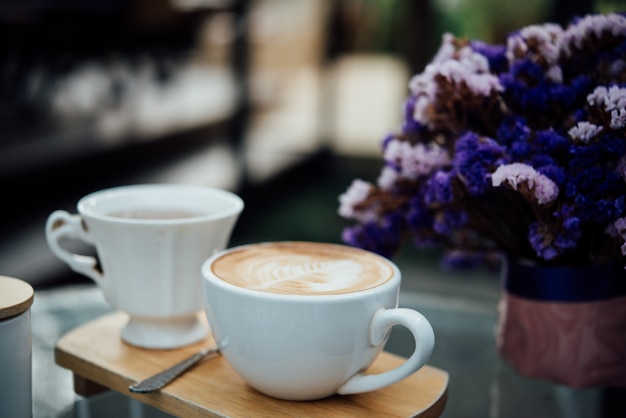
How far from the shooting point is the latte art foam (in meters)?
0.68

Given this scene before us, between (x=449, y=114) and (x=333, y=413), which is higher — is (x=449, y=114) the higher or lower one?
the higher one

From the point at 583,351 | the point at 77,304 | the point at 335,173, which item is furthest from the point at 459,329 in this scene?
the point at 335,173

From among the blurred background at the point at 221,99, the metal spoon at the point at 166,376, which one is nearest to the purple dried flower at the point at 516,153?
the metal spoon at the point at 166,376

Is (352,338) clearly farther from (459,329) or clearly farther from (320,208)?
(320,208)

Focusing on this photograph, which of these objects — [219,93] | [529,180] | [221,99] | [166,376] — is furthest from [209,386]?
[219,93]

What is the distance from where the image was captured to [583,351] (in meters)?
0.82

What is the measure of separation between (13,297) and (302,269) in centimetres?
29

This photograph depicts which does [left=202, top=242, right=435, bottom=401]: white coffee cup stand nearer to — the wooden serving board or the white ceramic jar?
the wooden serving board

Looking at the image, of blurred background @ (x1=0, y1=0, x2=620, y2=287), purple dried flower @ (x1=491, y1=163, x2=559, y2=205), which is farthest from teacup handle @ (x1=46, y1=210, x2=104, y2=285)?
blurred background @ (x1=0, y1=0, x2=620, y2=287)

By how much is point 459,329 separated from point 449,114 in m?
0.38

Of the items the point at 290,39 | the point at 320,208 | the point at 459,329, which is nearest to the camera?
the point at 459,329

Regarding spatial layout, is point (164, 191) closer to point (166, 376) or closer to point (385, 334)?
point (166, 376)

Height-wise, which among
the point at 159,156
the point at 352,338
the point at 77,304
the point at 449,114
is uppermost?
the point at 449,114

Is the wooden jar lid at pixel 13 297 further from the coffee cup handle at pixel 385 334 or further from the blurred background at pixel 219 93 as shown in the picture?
the blurred background at pixel 219 93
